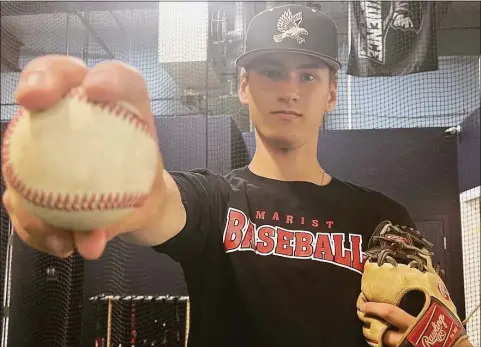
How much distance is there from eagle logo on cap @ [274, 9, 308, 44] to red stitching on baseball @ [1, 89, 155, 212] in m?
0.72

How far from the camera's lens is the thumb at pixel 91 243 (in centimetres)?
44

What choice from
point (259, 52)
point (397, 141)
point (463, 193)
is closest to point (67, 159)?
point (259, 52)

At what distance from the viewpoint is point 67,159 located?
41 cm

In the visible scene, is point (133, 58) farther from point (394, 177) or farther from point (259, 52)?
point (259, 52)

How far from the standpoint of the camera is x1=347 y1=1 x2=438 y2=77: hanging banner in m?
2.40

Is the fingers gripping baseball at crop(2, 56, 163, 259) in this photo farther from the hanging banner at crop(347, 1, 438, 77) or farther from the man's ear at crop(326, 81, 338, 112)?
the hanging banner at crop(347, 1, 438, 77)

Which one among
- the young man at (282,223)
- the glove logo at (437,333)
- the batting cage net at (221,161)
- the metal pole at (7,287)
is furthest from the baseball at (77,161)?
the metal pole at (7,287)

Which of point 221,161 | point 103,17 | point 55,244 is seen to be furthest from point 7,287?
point 55,244

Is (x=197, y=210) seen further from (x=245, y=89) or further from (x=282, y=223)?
(x=245, y=89)

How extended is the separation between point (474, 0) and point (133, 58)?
2622 mm

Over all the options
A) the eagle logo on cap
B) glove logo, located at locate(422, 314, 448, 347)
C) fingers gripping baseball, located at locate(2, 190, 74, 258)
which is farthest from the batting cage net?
fingers gripping baseball, located at locate(2, 190, 74, 258)

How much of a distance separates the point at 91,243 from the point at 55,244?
62mm

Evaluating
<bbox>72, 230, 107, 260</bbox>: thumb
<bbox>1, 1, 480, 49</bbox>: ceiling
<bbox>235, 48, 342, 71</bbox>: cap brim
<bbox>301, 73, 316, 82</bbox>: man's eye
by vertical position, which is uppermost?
<bbox>1, 1, 480, 49</bbox>: ceiling

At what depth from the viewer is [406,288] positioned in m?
1.00
